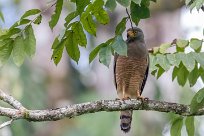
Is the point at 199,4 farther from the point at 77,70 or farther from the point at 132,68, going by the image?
the point at 77,70

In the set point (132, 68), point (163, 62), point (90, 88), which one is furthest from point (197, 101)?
point (90, 88)

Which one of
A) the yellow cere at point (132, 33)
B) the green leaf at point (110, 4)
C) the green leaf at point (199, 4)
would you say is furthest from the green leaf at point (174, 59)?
the yellow cere at point (132, 33)

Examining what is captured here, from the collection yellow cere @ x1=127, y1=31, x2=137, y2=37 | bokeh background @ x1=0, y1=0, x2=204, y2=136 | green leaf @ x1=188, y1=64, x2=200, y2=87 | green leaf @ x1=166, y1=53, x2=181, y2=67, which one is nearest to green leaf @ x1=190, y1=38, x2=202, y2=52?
green leaf @ x1=188, y1=64, x2=200, y2=87

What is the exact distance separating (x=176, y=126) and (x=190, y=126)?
0.10 meters

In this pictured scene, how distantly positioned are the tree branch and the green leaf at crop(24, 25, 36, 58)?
1.26ft

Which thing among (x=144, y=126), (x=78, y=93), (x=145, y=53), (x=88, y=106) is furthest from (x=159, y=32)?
(x=88, y=106)

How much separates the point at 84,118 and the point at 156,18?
297 cm

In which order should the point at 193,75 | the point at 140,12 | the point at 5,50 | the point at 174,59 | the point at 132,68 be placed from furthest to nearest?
the point at 132,68 < the point at 193,75 < the point at 174,59 < the point at 5,50 < the point at 140,12

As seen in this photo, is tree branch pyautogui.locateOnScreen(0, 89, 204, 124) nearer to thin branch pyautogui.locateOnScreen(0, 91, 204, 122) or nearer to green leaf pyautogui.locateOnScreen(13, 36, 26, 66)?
thin branch pyautogui.locateOnScreen(0, 91, 204, 122)

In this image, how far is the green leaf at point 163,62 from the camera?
12.2 feet

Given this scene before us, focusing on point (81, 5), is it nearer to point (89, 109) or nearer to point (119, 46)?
point (119, 46)

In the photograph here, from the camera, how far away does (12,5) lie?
48.0 feet

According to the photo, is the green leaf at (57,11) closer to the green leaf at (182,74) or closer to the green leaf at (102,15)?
the green leaf at (102,15)

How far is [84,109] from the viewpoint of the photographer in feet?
12.3
